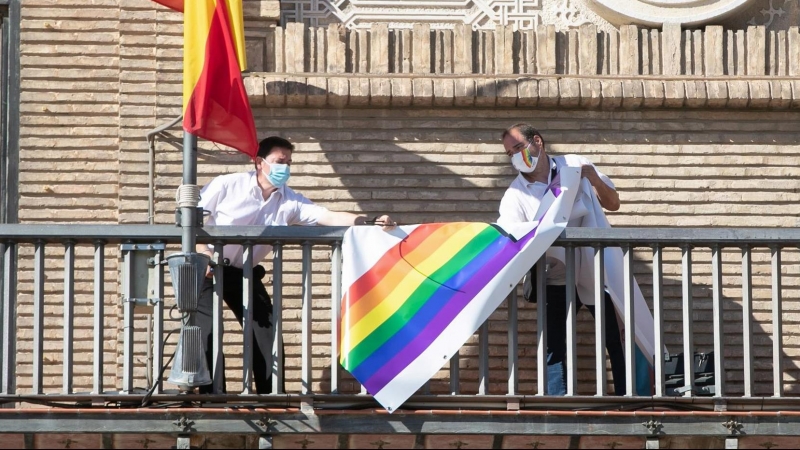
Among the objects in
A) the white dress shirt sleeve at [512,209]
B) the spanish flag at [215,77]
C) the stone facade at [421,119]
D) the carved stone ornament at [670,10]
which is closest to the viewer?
the spanish flag at [215,77]

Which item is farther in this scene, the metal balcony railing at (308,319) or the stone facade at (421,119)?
the stone facade at (421,119)

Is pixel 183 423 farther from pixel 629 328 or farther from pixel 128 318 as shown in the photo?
pixel 629 328

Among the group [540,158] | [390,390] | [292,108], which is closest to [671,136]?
[540,158]

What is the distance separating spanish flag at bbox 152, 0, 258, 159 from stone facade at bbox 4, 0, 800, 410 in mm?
1114

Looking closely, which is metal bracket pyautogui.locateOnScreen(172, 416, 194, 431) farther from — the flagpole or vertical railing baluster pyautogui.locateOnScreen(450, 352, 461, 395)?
vertical railing baluster pyautogui.locateOnScreen(450, 352, 461, 395)

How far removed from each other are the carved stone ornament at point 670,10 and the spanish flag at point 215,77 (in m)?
2.68

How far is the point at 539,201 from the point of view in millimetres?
8641

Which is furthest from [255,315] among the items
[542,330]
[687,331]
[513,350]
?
[687,331]

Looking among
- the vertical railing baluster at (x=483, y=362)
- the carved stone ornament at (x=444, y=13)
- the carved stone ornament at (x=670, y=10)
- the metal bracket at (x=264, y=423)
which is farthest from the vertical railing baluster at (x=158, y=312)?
the carved stone ornament at (x=670, y=10)

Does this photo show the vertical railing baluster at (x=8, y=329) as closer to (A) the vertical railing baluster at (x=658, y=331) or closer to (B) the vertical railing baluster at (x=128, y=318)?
(B) the vertical railing baluster at (x=128, y=318)

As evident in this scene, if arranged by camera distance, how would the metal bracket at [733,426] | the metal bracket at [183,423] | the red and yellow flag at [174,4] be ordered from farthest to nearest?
the red and yellow flag at [174,4]
the metal bracket at [733,426]
the metal bracket at [183,423]

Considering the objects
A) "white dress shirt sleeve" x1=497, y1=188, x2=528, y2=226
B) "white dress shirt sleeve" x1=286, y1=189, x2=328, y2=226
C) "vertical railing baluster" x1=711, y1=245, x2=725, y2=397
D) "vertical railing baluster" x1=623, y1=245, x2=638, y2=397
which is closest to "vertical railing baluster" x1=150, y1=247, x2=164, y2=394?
"white dress shirt sleeve" x1=286, y1=189, x2=328, y2=226

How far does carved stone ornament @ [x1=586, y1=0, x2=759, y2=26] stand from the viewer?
32.8 feet

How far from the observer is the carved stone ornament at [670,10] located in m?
9.99
